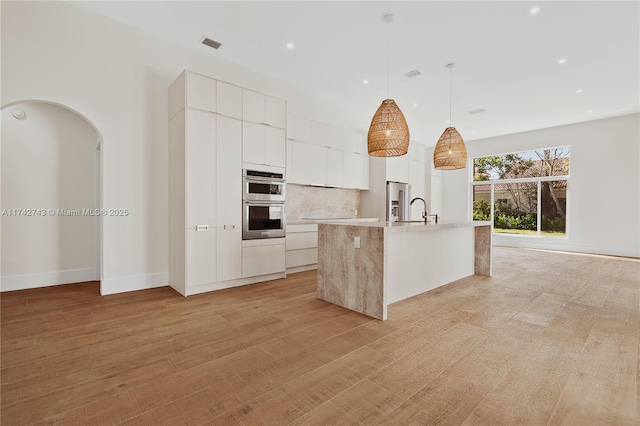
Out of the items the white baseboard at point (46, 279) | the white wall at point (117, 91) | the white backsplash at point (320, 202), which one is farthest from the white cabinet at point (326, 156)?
the white baseboard at point (46, 279)

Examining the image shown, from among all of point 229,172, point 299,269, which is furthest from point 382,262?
point 299,269

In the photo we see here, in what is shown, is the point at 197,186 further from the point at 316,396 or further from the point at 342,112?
the point at 342,112

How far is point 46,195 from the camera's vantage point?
13.0 feet

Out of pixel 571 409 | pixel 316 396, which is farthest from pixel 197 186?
pixel 571 409

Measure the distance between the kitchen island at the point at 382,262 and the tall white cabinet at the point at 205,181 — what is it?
4.38 feet

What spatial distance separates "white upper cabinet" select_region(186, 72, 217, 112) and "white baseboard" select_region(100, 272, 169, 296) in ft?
7.50

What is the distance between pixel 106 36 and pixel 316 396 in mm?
4576

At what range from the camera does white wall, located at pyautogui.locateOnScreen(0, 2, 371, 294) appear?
321 cm

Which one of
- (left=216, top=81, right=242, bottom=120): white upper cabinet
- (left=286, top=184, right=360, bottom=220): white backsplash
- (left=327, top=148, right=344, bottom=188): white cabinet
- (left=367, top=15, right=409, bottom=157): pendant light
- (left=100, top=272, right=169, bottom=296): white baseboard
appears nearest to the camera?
(left=367, top=15, right=409, bottom=157): pendant light

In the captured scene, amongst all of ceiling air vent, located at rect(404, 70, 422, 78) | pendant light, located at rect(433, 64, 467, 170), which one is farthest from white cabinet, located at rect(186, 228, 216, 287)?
ceiling air vent, located at rect(404, 70, 422, 78)

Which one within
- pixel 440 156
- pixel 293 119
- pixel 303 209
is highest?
pixel 293 119

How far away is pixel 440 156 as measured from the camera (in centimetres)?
444

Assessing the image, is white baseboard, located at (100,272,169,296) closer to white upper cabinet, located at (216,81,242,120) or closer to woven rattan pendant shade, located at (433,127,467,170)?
white upper cabinet, located at (216,81,242,120)

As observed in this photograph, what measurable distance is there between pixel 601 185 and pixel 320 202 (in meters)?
6.83
